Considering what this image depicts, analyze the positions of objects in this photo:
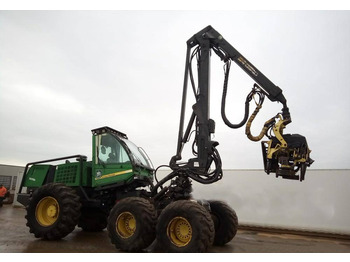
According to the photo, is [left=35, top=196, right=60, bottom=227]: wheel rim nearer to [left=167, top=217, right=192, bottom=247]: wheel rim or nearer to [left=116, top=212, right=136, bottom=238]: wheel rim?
[left=116, top=212, right=136, bottom=238]: wheel rim

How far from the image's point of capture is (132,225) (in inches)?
224

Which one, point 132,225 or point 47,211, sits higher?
point 47,211

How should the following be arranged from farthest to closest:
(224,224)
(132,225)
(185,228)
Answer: (224,224), (132,225), (185,228)

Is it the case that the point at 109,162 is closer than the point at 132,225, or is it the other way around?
the point at 132,225

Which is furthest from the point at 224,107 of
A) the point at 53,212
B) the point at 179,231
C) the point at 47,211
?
the point at 47,211

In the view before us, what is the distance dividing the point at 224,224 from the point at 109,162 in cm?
315

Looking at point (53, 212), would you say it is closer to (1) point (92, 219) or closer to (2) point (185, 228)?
(1) point (92, 219)

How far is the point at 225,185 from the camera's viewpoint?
11203 mm

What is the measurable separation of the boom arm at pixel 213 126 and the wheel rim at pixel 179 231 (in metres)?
1.25

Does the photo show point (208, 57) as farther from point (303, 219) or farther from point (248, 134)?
point (303, 219)

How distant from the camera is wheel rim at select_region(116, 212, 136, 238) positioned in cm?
563

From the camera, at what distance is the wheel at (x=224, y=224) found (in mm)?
6584

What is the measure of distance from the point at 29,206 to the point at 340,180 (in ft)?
30.0

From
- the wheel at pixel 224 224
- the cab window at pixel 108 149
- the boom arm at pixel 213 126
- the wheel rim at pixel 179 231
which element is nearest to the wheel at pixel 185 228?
the wheel rim at pixel 179 231
